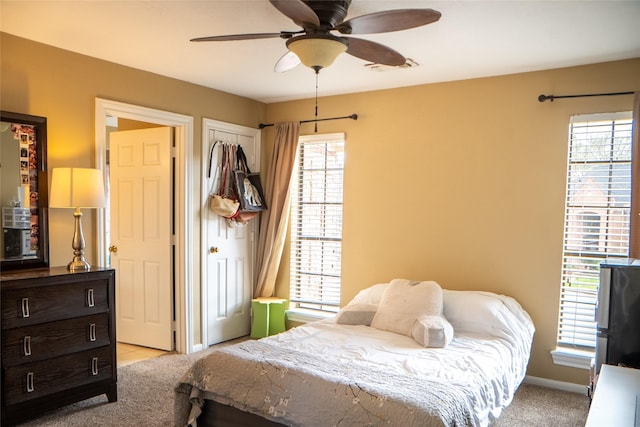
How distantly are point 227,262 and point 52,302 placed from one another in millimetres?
1945

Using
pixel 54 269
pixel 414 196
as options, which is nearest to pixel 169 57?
pixel 54 269

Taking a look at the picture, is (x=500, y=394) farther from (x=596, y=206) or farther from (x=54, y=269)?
(x=54, y=269)

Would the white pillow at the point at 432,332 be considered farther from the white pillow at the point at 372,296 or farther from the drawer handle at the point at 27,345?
the drawer handle at the point at 27,345

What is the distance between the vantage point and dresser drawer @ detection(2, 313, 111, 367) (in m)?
2.68

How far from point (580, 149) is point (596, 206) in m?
0.45

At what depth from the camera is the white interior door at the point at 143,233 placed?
167 inches

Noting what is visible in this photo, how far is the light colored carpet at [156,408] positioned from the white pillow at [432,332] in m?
0.63

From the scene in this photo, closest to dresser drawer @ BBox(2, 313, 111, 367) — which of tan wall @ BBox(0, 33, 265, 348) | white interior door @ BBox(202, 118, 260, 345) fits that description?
tan wall @ BBox(0, 33, 265, 348)

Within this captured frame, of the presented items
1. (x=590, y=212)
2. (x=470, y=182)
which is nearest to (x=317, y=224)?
(x=470, y=182)

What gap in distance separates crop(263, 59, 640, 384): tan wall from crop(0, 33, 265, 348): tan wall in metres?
1.80

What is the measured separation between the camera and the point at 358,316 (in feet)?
11.6

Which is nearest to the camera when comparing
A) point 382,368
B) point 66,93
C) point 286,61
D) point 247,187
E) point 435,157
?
point 382,368

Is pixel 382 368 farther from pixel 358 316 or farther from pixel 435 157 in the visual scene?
pixel 435 157

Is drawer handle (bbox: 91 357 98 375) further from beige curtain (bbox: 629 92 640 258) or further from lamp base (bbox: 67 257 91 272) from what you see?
beige curtain (bbox: 629 92 640 258)
